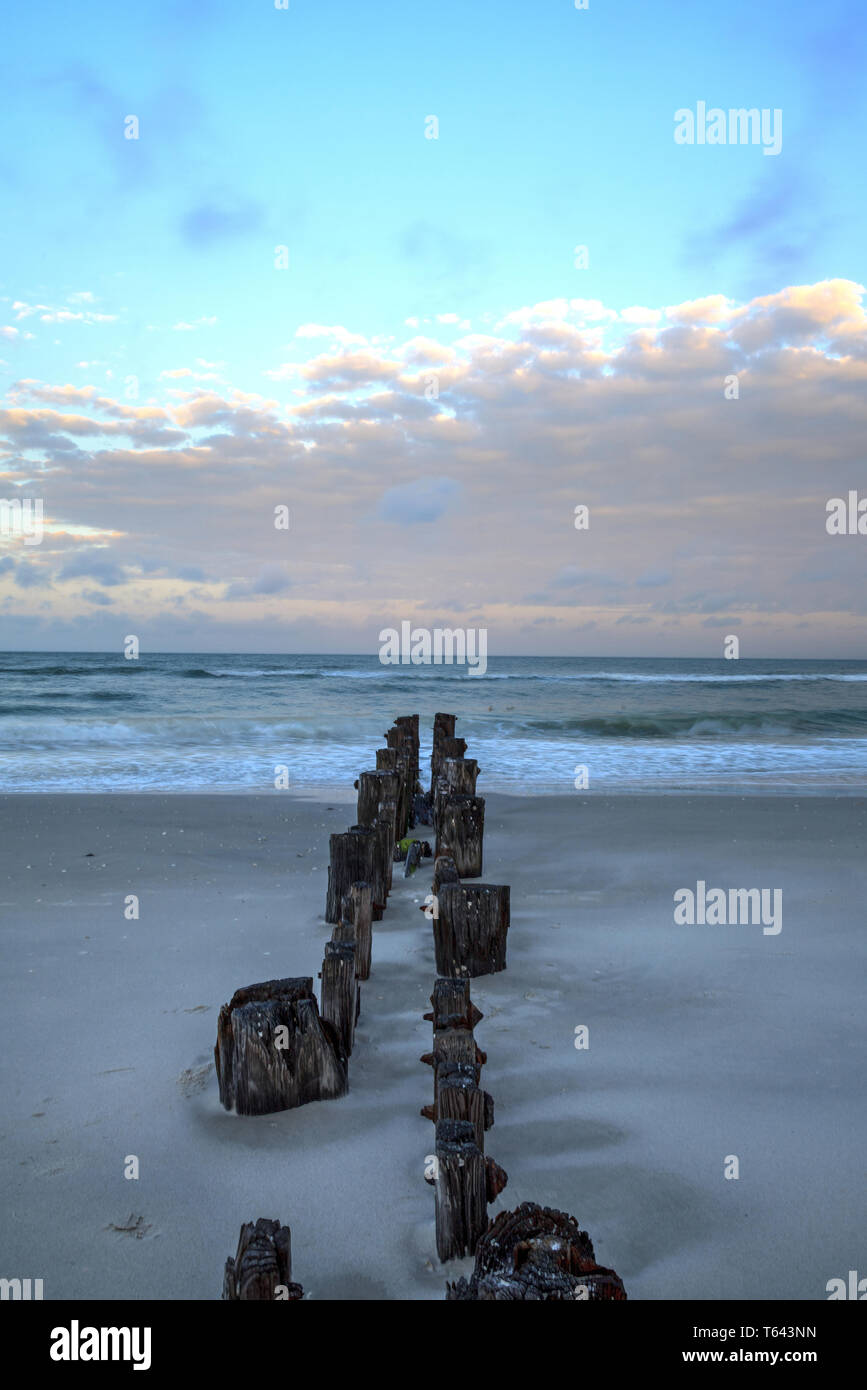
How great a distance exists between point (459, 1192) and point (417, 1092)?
44.0 inches

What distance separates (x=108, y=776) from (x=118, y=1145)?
37.2 feet

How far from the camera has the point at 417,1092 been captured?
3.40m

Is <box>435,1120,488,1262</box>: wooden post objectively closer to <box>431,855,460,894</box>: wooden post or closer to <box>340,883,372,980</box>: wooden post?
<box>340,883,372,980</box>: wooden post

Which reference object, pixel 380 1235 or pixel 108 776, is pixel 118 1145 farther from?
pixel 108 776

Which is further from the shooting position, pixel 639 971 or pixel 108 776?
pixel 108 776

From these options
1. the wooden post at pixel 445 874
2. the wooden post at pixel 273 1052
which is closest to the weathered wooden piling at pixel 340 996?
the wooden post at pixel 273 1052

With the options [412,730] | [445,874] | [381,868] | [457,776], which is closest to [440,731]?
[412,730]

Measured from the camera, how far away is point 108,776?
1362 cm

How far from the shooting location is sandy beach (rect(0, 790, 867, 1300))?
254 centimetres

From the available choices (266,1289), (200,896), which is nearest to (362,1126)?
(266,1289)

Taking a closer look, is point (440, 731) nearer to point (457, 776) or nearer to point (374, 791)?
point (457, 776)

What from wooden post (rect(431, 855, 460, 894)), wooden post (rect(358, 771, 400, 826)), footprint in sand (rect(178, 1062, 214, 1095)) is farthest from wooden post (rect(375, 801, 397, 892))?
footprint in sand (rect(178, 1062, 214, 1095))

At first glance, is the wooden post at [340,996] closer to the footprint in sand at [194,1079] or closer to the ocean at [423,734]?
the footprint in sand at [194,1079]

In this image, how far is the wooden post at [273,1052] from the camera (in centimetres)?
314
